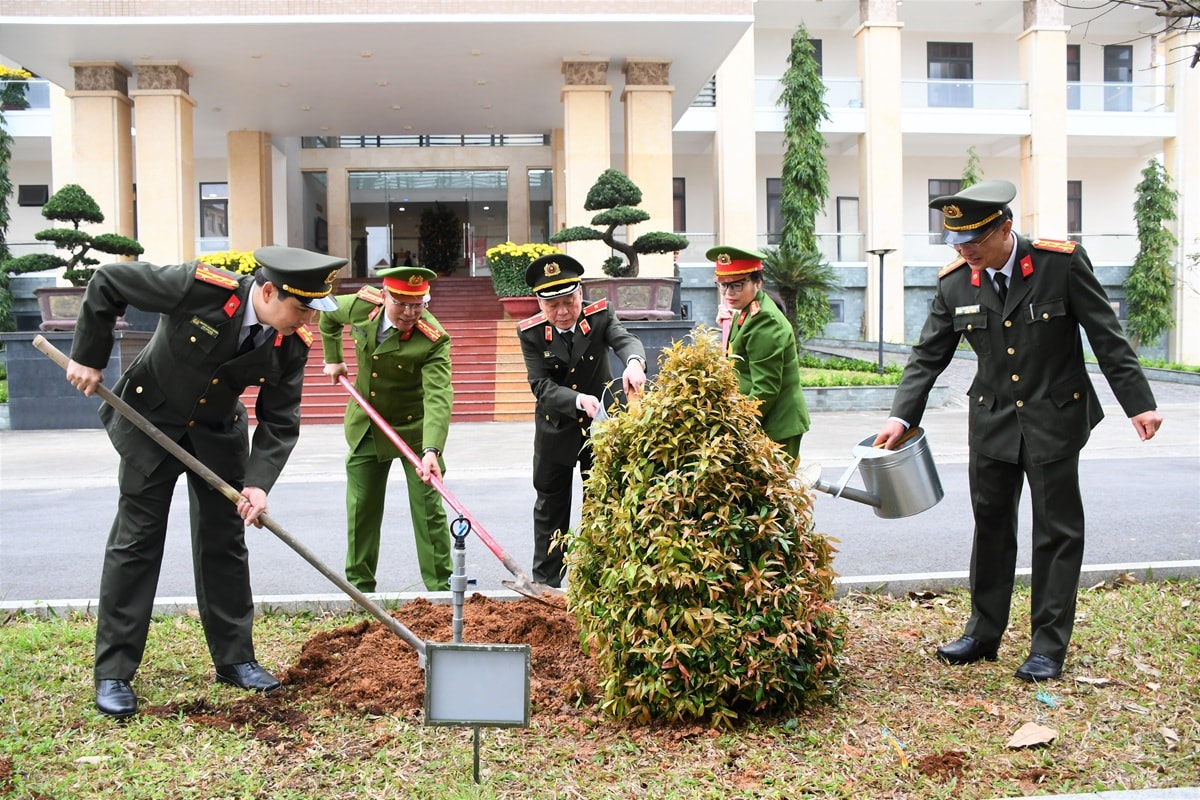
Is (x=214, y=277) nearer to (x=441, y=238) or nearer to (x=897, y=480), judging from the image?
(x=897, y=480)

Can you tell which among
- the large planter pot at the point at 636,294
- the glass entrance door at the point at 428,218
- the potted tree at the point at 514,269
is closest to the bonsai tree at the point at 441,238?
the glass entrance door at the point at 428,218

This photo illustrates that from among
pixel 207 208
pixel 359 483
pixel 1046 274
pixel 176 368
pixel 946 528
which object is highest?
pixel 207 208

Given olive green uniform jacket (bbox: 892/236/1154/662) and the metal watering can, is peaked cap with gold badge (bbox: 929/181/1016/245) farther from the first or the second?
the metal watering can

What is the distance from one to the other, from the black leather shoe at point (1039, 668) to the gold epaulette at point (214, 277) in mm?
3583

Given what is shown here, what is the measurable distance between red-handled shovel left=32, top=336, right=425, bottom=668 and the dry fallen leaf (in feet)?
6.86

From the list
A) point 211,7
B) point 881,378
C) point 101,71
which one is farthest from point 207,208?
point 881,378

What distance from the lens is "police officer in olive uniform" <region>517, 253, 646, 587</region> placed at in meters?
5.65

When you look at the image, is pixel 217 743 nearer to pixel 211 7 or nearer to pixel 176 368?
pixel 176 368

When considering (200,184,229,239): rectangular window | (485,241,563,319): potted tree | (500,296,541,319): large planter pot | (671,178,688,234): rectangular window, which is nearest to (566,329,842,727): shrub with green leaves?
(500,296,541,319): large planter pot

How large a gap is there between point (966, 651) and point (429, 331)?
324cm

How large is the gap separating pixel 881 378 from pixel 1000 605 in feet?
47.8

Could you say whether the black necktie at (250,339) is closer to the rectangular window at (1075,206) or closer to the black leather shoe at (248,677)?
the black leather shoe at (248,677)

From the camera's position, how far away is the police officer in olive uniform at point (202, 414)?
3.99m

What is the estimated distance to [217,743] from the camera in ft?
12.3
